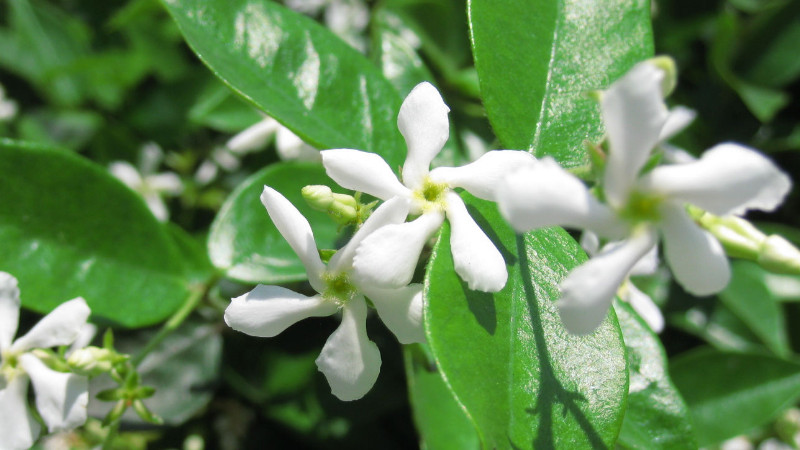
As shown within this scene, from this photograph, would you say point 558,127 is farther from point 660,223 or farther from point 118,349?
point 118,349

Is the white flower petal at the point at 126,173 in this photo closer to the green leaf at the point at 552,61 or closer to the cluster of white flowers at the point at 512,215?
the cluster of white flowers at the point at 512,215

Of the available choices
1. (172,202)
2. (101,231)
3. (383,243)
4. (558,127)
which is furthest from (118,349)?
(558,127)

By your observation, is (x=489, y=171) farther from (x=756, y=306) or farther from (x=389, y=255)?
(x=756, y=306)

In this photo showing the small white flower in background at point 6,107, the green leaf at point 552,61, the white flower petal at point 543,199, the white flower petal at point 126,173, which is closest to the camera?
the white flower petal at point 543,199

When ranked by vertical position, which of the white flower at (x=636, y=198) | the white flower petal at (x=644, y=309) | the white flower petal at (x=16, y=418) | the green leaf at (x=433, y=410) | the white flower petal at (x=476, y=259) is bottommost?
the green leaf at (x=433, y=410)

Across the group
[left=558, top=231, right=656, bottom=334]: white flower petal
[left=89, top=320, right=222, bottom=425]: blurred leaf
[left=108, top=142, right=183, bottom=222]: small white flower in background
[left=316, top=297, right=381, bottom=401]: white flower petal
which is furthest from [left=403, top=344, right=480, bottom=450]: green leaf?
[left=108, top=142, right=183, bottom=222]: small white flower in background

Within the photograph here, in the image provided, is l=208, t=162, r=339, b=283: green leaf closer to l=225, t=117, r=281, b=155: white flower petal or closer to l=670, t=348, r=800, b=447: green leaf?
l=225, t=117, r=281, b=155: white flower petal

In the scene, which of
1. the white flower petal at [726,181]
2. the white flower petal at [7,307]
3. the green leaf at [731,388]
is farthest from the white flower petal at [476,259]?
the green leaf at [731,388]

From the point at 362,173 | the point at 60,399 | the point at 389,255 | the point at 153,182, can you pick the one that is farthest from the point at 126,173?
the point at 389,255
